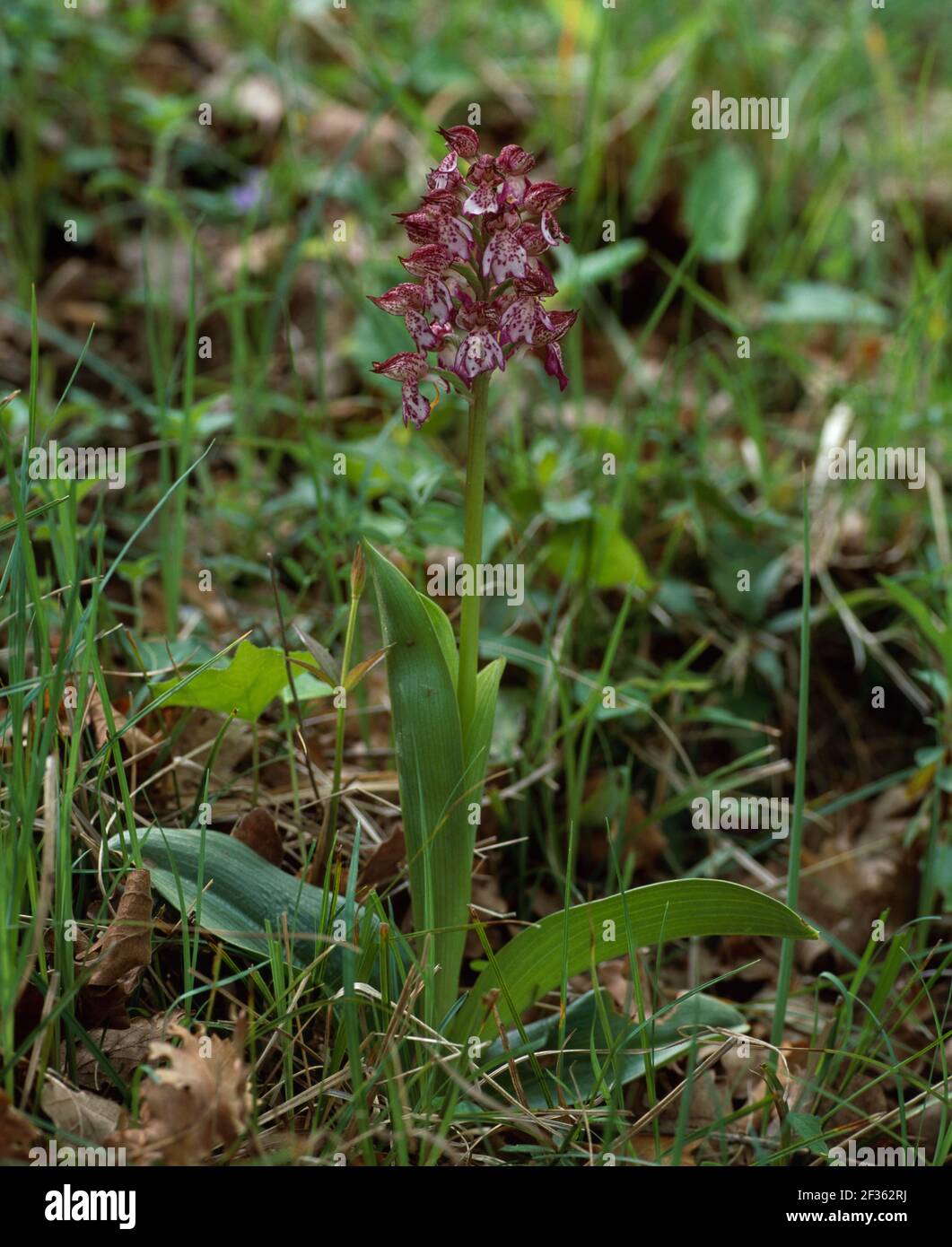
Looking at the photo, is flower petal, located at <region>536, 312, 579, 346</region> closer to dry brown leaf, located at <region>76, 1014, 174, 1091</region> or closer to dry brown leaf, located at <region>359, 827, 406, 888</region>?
dry brown leaf, located at <region>359, 827, 406, 888</region>

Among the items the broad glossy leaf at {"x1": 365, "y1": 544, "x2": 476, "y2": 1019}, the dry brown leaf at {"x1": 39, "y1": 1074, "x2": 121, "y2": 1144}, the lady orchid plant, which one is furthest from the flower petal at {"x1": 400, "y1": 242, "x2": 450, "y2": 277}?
the dry brown leaf at {"x1": 39, "y1": 1074, "x2": 121, "y2": 1144}


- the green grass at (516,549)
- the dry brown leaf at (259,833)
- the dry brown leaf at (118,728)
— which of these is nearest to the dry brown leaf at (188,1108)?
the green grass at (516,549)

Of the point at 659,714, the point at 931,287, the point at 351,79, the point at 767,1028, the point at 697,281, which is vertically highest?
the point at 351,79

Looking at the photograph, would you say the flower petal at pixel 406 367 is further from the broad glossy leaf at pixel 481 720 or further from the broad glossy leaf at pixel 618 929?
the broad glossy leaf at pixel 618 929

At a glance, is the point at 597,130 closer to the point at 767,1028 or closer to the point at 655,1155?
the point at 767,1028

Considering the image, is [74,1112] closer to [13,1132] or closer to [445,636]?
[13,1132]

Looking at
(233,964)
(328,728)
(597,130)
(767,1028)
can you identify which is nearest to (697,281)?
(597,130)

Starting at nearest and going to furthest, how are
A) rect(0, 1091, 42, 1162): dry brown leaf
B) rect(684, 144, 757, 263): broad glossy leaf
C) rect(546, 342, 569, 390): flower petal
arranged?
rect(0, 1091, 42, 1162): dry brown leaf, rect(546, 342, 569, 390): flower petal, rect(684, 144, 757, 263): broad glossy leaf
